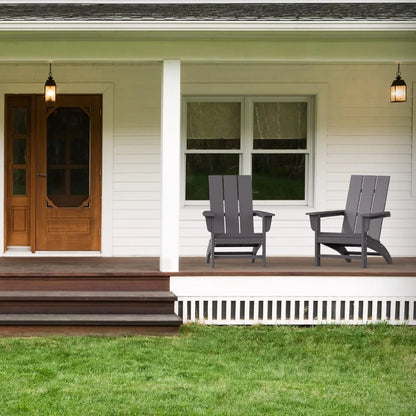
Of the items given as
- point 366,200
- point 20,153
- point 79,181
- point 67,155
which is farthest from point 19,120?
point 366,200

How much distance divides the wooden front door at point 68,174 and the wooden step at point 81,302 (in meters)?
2.20

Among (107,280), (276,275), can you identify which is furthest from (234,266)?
(107,280)

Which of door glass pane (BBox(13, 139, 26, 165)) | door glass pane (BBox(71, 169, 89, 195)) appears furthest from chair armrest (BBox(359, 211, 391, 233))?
door glass pane (BBox(13, 139, 26, 165))

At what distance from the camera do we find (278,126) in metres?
10.5

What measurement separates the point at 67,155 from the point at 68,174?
0.72 ft

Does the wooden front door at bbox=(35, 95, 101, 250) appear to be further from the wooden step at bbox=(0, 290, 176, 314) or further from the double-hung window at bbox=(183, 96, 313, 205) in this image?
the wooden step at bbox=(0, 290, 176, 314)

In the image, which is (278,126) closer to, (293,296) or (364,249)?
(364,249)

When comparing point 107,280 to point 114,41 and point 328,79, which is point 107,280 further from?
point 328,79

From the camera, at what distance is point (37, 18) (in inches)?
325

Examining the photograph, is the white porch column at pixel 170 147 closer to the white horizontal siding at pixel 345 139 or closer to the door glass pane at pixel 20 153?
the white horizontal siding at pixel 345 139

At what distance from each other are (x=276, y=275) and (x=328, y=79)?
291 cm

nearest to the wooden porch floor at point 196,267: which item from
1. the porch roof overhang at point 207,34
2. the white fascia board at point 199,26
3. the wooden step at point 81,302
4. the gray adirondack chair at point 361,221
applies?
the gray adirondack chair at point 361,221

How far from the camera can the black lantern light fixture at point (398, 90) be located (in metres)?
9.87

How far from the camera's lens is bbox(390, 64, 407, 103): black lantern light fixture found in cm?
987
